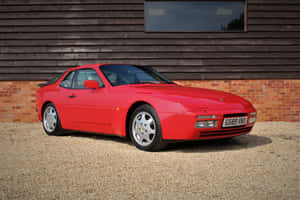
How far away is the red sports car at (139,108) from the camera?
13.7 feet

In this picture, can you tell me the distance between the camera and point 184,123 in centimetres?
412

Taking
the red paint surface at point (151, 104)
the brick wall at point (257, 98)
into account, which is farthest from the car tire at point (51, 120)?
the brick wall at point (257, 98)

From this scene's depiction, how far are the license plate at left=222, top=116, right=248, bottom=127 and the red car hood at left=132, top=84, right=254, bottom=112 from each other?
0.44 ft

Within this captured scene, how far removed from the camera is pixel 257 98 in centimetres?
872

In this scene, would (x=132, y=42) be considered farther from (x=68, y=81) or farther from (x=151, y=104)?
(x=151, y=104)

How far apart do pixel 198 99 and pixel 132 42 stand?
4840 mm

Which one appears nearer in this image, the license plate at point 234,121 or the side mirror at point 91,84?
the license plate at point 234,121

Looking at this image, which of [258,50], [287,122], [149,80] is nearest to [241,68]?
[258,50]

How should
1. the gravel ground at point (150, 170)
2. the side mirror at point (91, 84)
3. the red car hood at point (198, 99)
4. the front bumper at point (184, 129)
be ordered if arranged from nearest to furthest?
the gravel ground at point (150, 170) → the front bumper at point (184, 129) → the red car hood at point (198, 99) → the side mirror at point (91, 84)

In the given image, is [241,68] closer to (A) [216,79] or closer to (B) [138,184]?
(A) [216,79]

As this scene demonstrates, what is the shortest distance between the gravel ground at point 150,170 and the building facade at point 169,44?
12.0ft

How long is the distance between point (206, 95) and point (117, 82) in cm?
148

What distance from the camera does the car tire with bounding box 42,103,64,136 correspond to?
602cm

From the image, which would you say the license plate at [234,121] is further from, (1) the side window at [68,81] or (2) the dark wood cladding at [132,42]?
(2) the dark wood cladding at [132,42]
